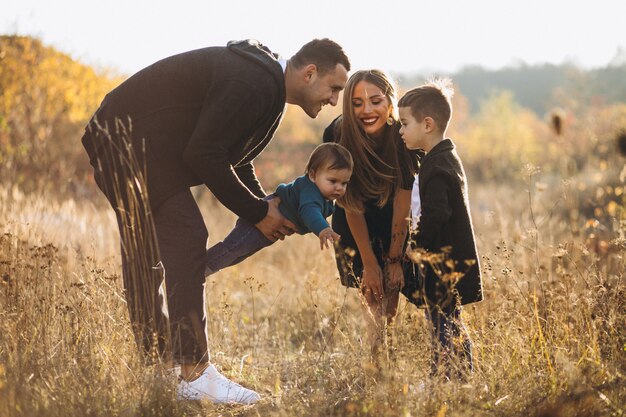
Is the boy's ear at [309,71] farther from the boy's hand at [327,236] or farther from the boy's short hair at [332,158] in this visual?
the boy's hand at [327,236]

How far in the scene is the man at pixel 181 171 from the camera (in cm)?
373

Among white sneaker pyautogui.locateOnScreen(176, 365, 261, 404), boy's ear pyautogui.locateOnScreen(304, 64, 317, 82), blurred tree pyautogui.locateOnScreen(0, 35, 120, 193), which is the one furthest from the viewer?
blurred tree pyautogui.locateOnScreen(0, 35, 120, 193)

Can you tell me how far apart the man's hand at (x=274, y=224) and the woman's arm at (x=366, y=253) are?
43cm

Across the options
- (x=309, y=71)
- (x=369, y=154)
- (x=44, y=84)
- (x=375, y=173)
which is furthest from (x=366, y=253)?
(x=44, y=84)

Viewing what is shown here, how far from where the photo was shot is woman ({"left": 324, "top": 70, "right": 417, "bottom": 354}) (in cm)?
420

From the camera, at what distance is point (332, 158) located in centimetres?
402

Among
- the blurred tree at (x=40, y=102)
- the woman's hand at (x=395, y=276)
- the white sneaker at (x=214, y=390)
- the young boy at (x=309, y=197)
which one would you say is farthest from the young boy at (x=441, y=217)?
the blurred tree at (x=40, y=102)

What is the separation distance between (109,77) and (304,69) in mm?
10771

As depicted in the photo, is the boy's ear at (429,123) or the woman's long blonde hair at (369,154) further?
the woman's long blonde hair at (369,154)

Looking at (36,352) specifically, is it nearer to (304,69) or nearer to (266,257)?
(304,69)

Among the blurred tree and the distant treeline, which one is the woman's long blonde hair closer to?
the blurred tree

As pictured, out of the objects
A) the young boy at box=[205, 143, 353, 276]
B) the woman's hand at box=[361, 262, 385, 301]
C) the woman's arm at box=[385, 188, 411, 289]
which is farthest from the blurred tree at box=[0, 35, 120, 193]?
the woman's arm at box=[385, 188, 411, 289]

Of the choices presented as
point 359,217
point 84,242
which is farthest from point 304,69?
point 84,242

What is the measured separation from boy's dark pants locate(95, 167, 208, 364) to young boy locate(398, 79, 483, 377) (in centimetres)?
115
